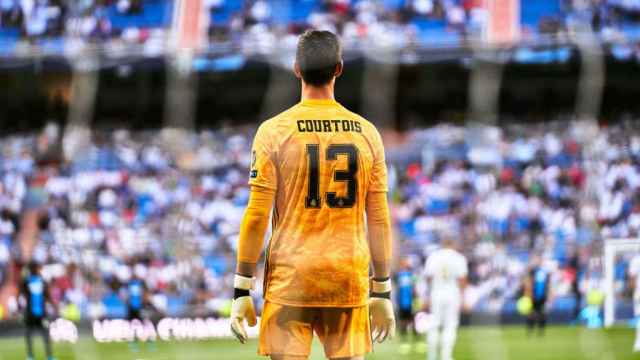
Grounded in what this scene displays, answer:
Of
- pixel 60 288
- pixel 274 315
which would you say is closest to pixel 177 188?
pixel 60 288

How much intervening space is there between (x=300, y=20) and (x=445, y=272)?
8.02 m

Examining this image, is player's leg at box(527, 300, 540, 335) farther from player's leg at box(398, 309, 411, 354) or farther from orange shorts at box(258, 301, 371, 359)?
orange shorts at box(258, 301, 371, 359)

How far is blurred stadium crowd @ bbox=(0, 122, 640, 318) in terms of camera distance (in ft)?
58.6

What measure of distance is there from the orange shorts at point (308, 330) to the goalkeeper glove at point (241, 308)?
5 cm

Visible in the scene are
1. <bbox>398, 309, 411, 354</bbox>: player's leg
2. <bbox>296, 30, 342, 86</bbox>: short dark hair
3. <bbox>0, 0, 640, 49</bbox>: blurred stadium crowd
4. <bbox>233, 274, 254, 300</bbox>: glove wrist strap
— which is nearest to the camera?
<bbox>296, 30, 342, 86</bbox>: short dark hair

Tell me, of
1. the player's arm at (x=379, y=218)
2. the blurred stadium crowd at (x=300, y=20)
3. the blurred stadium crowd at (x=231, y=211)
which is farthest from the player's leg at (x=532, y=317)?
the player's arm at (x=379, y=218)

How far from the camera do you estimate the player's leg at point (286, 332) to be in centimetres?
397

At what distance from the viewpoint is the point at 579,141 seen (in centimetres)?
1959

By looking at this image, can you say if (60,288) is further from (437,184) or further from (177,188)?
(437,184)

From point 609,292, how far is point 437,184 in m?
2.80

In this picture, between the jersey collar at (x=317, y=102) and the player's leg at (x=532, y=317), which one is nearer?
the jersey collar at (x=317, y=102)

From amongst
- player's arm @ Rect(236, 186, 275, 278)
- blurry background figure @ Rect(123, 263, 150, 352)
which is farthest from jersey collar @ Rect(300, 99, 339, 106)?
blurry background figure @ Rect(123, 263, 150, 352)

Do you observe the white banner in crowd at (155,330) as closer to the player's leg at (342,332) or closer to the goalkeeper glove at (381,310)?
the goalkeeper glove at (381,310)

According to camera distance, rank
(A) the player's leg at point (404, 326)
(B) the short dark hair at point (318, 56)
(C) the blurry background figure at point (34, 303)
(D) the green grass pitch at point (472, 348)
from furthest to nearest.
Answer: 1. (A) the player's leg at point (404, 326)
2. (C) the blurry background figure at point (34, 303)
3. (D) the green grass pitch at point (472, 348)
4. (B) the short dark hair at point (318, 56)
